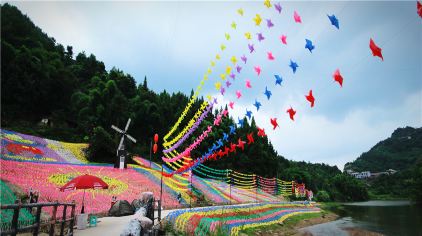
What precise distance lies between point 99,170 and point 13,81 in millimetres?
29020

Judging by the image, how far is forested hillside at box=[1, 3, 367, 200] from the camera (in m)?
45.0

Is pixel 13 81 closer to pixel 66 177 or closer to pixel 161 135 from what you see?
pixel 161 135

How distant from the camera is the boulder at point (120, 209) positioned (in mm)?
17656

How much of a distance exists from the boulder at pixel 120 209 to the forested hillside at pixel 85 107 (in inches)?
791

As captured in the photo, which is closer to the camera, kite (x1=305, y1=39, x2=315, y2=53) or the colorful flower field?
kite (x1=305, y1=39, x2=315, y2=53)

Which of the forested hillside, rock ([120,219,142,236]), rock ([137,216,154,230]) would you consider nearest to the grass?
rock ([137,216,154,230])

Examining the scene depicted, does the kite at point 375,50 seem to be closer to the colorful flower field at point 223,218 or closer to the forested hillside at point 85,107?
the colorful flower field at point 223,218

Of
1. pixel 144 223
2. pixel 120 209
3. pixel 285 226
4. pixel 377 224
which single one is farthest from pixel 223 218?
pixel 377 224

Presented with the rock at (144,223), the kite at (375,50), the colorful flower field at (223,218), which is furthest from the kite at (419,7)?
the colorful flower field at (223,218)

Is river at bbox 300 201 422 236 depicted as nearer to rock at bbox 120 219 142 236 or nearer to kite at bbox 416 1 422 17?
kite at bbox 416 1 422 17

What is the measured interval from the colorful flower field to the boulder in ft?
8.68

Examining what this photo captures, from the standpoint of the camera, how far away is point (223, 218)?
2084 cm

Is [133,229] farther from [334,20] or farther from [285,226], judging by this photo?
[285,226]

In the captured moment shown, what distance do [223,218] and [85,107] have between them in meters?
35.3
